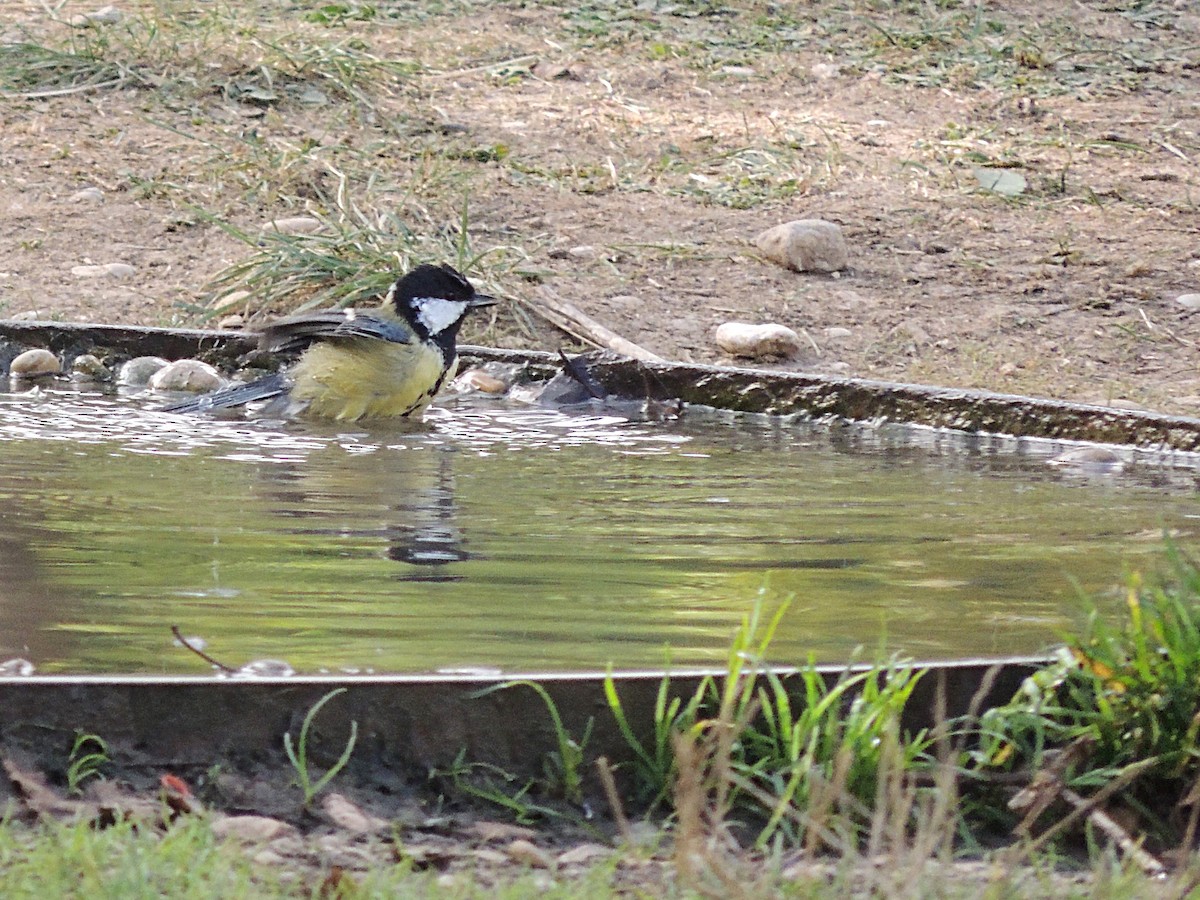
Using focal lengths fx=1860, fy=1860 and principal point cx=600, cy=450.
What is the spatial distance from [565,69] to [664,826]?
9.76 m

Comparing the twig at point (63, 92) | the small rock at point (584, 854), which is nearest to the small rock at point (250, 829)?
the small rock at point (584, 854)

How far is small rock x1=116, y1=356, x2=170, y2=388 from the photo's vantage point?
6.54 metres

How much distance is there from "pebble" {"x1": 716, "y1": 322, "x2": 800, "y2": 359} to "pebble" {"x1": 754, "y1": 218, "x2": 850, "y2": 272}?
3.63ft

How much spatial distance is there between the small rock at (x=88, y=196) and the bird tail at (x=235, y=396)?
118 inches

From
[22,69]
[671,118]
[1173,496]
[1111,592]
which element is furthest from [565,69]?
[1111,592]

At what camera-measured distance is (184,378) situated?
6.40 metres

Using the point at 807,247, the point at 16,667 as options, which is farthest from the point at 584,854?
the point at 807,247

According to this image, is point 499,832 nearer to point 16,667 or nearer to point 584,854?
point 584,854

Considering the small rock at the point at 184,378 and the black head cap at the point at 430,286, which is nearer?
the small rock at the point at 184,378

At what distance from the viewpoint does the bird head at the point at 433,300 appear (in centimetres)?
648

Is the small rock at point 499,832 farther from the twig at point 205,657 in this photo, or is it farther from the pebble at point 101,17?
the pebble at point 101,17

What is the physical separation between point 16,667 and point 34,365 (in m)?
3.90

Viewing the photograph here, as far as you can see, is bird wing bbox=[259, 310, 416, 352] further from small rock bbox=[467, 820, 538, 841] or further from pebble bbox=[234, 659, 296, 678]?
small rock bbox=[467, 820, 538, 841]

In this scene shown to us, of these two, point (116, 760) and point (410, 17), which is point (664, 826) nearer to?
point (116, 760)
